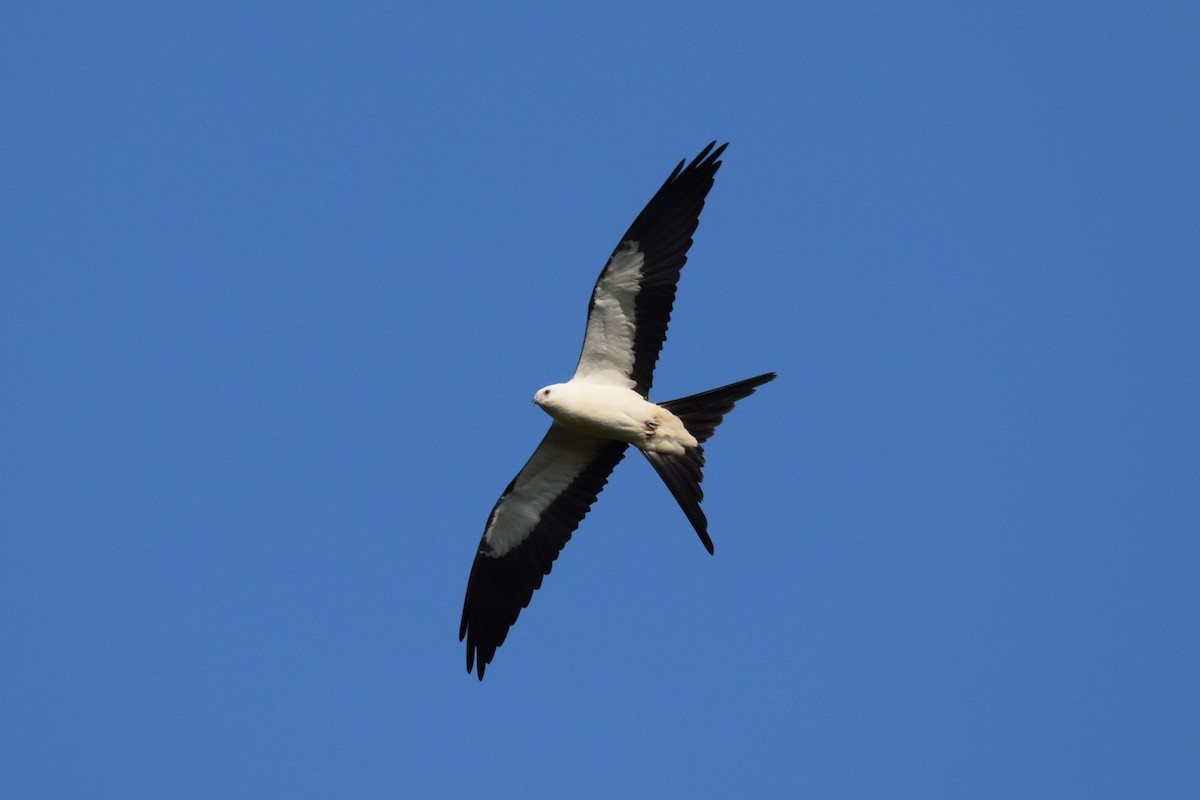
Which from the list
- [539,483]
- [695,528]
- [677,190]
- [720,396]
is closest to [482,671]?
[539,483]

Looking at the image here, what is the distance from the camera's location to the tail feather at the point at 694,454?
10.2 m

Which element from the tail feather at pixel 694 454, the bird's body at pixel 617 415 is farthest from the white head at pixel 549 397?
the tail feather at pixel 694 454

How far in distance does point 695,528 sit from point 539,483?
1.66m

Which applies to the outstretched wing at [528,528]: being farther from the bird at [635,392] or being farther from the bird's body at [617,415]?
the bird's body at [617,415]

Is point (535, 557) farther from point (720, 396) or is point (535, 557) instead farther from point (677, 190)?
point (677, 190)

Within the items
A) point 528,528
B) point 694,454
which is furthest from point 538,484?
point 694,454

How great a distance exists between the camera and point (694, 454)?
10.3 meters

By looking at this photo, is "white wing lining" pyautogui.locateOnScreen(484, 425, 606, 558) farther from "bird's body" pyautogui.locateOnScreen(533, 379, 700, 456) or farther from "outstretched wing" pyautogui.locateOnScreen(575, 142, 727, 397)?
"outstretched wing" pyautogui.locateOnScreen(575, 142, 727, 397)

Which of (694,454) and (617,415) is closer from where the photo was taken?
(694,454)

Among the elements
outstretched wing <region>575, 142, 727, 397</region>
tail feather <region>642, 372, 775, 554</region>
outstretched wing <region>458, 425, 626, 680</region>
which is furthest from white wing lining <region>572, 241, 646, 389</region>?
outstretched wing <region>458, 425, 626, 680</region>

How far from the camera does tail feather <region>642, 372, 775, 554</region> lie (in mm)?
10188

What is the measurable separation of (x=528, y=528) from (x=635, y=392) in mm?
1634

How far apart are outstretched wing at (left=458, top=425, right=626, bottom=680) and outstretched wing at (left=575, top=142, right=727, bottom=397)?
2.78 ft

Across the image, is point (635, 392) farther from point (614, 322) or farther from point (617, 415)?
point (614, 322)
